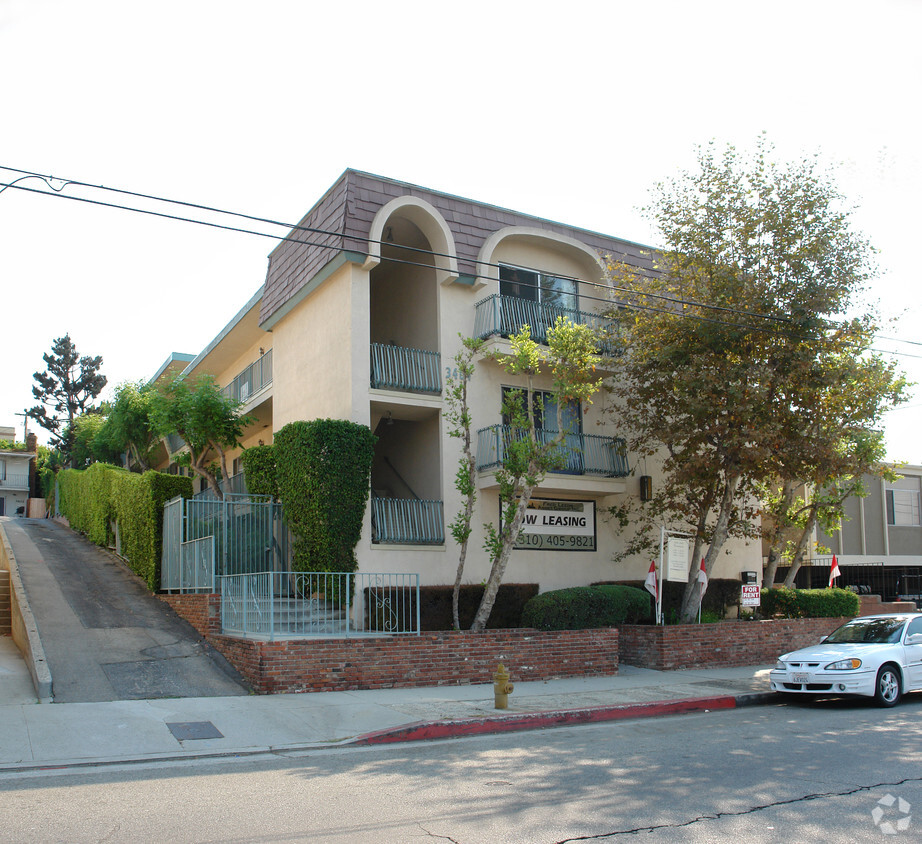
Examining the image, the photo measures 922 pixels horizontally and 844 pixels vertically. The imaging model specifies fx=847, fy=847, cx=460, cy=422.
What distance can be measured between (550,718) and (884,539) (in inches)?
1083

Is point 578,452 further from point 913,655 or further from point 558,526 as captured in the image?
point 913,655

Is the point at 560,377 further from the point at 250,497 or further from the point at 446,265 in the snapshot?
the point at 250,497

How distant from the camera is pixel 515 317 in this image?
1869 centimetres

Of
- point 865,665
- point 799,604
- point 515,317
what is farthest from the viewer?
point 799,604

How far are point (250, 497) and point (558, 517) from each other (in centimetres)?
678

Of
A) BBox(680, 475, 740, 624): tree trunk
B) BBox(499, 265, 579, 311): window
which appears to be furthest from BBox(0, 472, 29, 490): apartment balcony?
BBox(680, 475, 740, 624): tree trunk

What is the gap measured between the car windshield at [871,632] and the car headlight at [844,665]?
0.91 metres

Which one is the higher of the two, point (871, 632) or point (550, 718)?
point (871, 632)

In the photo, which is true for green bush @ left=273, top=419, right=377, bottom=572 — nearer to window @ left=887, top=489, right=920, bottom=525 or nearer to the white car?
the white car

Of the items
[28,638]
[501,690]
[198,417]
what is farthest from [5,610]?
[501,690]

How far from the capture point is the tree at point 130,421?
26.9 meters

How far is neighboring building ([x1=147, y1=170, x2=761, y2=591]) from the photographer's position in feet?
56.5

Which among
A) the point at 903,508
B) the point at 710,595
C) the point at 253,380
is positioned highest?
the point at 253,380

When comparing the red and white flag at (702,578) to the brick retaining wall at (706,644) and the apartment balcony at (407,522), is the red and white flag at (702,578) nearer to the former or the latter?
the brick retaining wall at (706,644)
